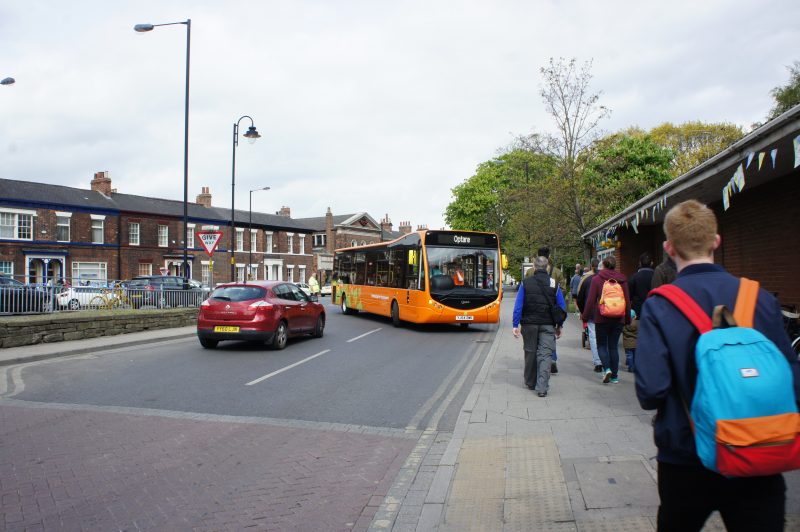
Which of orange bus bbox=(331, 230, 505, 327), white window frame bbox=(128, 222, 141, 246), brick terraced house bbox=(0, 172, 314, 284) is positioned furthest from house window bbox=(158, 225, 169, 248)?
orange bus bbox=(331, 230, 505, 327)

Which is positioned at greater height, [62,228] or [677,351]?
[62,228]

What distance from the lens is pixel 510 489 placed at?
14.6 ft

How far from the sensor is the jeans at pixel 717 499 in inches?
83.6

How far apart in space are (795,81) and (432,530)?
35547mm

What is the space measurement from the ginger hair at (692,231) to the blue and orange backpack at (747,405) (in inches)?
16.3

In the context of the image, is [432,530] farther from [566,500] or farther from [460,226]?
[460,226]

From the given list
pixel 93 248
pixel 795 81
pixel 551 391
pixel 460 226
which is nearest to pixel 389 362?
pixel 551 391

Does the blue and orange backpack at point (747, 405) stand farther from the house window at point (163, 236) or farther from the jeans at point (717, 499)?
the house window at point (163, 236)

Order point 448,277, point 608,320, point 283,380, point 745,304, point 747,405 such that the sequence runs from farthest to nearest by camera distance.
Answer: point 448,277 < point 283,380 < point 608,320 < point 745,304 < point 747,405

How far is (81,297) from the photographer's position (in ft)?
52.6

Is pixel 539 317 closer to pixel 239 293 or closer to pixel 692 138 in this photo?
pixel 239 293

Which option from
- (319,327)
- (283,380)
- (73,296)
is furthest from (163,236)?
(283,380)

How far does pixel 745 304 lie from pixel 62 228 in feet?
150

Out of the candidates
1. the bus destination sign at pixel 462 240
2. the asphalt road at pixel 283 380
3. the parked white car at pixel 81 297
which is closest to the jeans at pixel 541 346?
the asphalt road at pixel 283 380
